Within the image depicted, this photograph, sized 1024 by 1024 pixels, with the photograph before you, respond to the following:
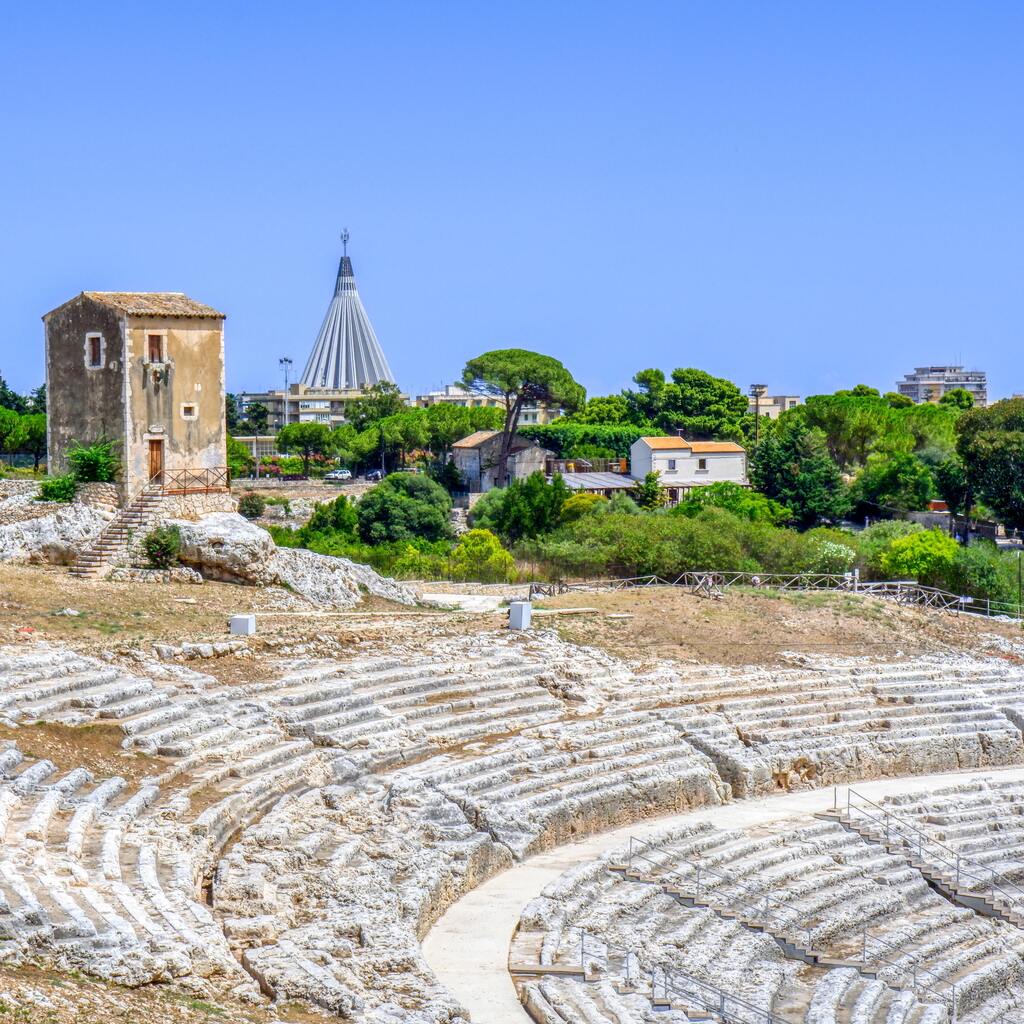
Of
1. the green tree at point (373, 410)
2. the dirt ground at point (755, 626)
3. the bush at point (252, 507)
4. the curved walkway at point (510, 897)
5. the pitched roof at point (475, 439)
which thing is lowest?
the curved walkway at point (510, 897)

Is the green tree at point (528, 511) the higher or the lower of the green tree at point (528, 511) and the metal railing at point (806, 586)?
the higher

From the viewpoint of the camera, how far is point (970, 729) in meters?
28.6

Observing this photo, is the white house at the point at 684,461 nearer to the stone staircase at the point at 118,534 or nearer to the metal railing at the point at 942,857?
the stone staircase at the point at 118,534

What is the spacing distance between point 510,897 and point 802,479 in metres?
49.0

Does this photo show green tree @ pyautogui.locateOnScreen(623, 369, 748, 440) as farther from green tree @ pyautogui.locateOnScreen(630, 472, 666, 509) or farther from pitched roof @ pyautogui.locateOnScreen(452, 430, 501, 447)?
green tree @ pyautogui.locateOnScreen(630, 472, 666, 509)

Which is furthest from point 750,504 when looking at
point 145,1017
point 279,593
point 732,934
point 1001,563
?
point 145,1017

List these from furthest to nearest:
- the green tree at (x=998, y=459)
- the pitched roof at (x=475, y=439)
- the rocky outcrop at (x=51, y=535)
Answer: the pitched roof at (x=475, y=439)
the green tree at (x=998, y=459)
the rocky outcrop at (x=51, y=535)

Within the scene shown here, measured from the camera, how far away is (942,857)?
23.3 metres

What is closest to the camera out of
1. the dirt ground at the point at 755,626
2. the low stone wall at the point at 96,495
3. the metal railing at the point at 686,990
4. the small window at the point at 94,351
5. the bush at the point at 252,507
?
the metal railing at the point at 686,990

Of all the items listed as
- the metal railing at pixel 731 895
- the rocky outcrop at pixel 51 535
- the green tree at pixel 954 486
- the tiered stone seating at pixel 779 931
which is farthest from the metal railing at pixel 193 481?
the green tree at pixel 954 486

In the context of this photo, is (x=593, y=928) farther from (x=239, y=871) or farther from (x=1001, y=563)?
(x=1001, y=563)

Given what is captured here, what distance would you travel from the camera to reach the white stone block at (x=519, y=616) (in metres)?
29.3

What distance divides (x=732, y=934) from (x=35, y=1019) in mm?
9560

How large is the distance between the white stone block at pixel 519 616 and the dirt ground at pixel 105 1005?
16301 millimetres
